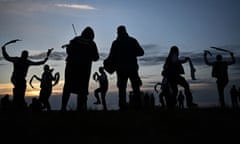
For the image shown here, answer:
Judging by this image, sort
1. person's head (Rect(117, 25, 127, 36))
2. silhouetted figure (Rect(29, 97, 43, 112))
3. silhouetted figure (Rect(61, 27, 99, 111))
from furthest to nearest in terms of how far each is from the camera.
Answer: silhouetted figure (Rect(29, 97, 43, 112)) → person's head (Rect(117, 25, 127, 36)) → silhouetted figure (Rect(61, 27, 99, 111))

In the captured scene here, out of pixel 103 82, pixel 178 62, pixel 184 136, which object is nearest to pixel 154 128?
pixel 184 136

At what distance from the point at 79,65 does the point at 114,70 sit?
142 centimetres

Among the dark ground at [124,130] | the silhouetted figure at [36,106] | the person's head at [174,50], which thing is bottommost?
the dark ground at [124,130]

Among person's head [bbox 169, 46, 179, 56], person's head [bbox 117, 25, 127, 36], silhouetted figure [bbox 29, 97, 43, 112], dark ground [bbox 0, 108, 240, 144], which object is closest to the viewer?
dark ground [bbox 0, 108, 240, 144]

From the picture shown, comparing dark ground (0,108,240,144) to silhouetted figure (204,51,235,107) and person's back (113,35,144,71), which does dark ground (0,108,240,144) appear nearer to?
person's back (113,35,144,71)

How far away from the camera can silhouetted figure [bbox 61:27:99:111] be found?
28.1 feet

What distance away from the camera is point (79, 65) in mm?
8617

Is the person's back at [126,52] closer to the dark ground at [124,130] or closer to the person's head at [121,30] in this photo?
the person's head at [121,30]

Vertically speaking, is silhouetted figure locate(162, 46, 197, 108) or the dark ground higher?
silhouetted figure locate(162, 46, 197, 108)

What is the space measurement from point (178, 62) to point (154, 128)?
4655mm

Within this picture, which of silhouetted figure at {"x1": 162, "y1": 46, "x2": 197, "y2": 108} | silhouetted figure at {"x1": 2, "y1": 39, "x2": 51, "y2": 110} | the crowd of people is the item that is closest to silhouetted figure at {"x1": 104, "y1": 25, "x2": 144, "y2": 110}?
the crowd of people

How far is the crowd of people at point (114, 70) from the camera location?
860 cm

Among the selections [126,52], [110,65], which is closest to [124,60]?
[126,52]

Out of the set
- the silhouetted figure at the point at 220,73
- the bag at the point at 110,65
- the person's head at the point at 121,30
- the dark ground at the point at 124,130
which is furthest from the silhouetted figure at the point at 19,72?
the silhouetted figure at the point at 220,73
